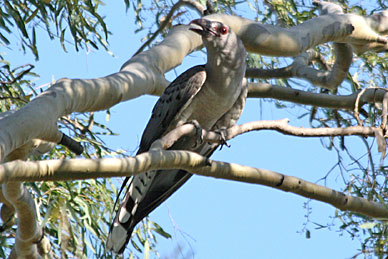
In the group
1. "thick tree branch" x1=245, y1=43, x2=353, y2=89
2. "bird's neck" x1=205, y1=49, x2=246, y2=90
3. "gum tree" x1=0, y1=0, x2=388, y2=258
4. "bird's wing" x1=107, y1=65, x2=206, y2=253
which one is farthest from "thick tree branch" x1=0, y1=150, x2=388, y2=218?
"thick tree branch" x1=245, y1=43, x2=353, y2=89

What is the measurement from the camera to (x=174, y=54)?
2.99 metres

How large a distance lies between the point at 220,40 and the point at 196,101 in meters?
0.33

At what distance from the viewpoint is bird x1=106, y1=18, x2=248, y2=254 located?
319 cm

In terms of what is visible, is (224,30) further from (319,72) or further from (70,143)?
(70,143)

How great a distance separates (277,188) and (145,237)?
69.8 inches

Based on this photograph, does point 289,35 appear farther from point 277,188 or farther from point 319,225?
point 277,188

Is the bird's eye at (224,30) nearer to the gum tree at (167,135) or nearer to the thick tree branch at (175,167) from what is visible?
the gum tree at (167,135)

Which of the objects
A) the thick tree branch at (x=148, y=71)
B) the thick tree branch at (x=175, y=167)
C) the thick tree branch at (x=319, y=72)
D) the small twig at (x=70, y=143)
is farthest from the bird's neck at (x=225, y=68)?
the thick tree branch at (x=175, y=167)

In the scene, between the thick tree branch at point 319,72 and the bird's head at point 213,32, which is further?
the thick tree branch at point 319,72

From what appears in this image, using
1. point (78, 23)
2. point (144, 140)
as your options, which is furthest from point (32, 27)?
point (144, 140)

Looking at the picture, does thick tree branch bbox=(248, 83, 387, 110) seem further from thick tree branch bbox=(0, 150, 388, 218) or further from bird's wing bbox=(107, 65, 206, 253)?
thick tree branch bbox=(0, 150, 388, 218)

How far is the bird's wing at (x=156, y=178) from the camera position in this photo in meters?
3.03

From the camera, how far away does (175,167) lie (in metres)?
2.14

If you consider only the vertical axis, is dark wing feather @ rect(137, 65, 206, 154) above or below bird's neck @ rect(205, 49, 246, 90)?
below
